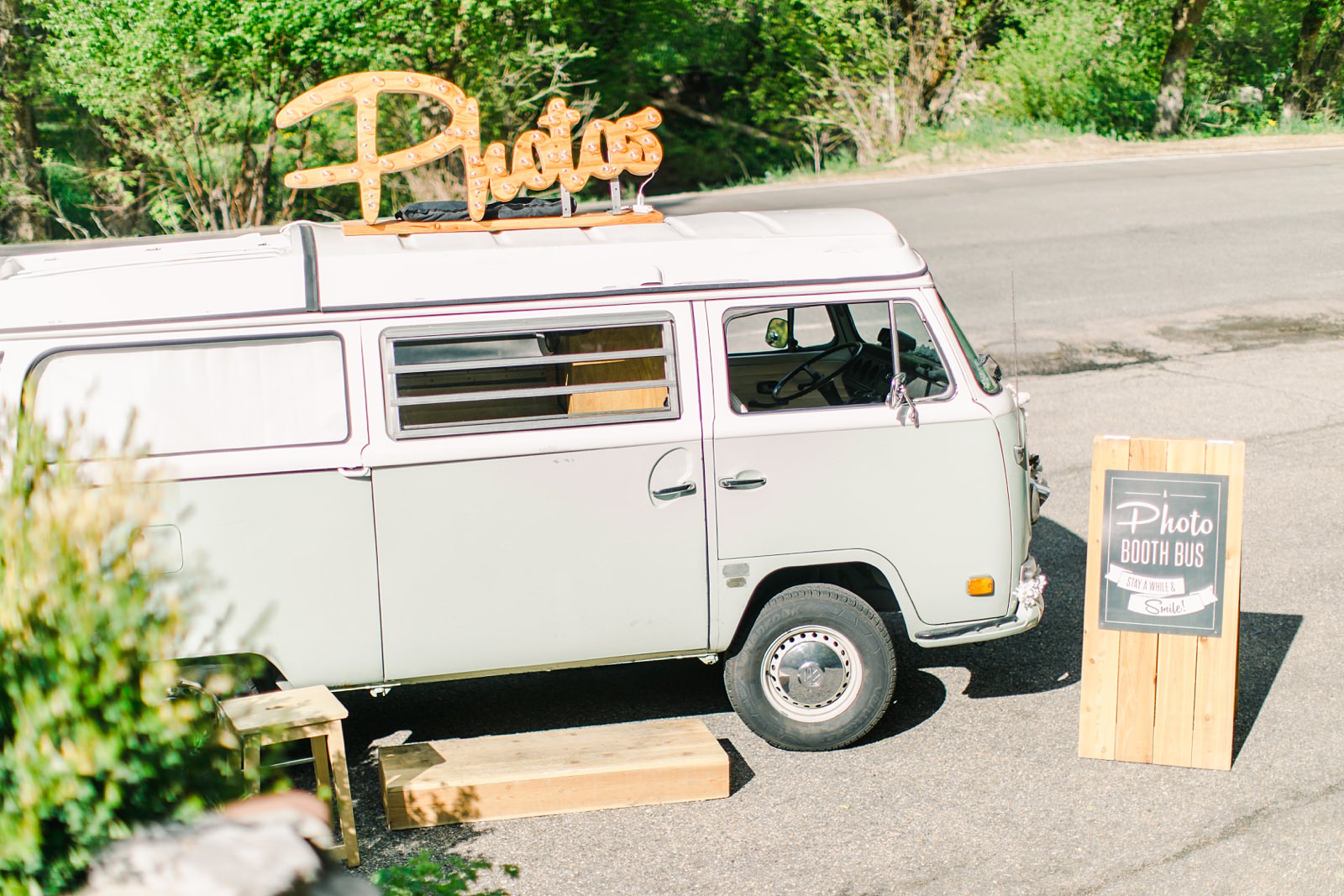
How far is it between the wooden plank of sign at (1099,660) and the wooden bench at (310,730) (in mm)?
3502

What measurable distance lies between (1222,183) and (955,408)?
18.6 m

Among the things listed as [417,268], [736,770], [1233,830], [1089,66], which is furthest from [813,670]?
[1089,66]

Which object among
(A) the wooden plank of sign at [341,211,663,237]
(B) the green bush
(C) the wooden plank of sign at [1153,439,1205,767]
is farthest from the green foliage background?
(B) the green bush

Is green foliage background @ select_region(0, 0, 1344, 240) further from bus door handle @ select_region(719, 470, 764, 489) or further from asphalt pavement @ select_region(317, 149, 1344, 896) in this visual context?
bus door handle @ select_region(719, 470, 764, 489)

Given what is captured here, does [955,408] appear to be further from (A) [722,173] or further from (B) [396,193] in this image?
(A) [722,173]

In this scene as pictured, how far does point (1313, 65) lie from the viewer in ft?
104

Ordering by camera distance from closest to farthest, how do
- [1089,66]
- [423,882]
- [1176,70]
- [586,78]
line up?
1. [423,882]
2. [1176,70]
3. [1089,66]
4. [586,78]

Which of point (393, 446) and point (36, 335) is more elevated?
point (36, 335)

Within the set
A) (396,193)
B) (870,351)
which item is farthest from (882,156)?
(870,351)

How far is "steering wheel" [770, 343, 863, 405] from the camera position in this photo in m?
7.26

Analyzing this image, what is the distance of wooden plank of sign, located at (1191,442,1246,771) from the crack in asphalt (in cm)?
38

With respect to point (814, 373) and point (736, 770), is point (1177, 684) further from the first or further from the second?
point (814, 373)

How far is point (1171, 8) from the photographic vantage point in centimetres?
3192

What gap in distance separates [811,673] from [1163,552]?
1.81 metres
